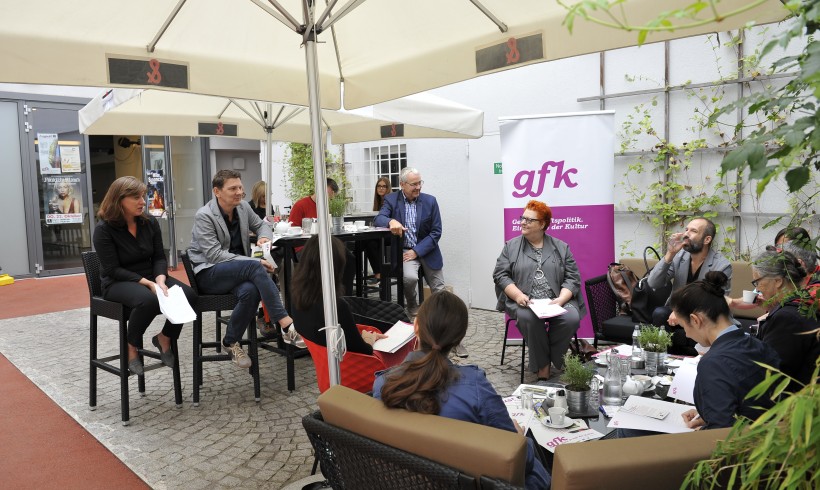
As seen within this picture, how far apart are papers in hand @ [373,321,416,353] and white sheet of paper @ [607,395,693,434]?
1.24m

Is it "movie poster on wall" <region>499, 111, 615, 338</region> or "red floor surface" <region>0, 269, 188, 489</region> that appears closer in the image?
"red floor surface" <region>0, 269, 188, 489</region>

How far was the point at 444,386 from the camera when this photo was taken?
2121mm

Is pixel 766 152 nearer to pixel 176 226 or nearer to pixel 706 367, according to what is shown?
pixel 706 367

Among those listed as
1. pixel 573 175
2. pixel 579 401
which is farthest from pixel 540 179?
pixel 579 401

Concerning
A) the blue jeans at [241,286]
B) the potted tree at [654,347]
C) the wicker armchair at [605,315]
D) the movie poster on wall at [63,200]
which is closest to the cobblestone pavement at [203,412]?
the blue jeans at [241,286]

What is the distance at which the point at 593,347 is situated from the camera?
18.7 ft

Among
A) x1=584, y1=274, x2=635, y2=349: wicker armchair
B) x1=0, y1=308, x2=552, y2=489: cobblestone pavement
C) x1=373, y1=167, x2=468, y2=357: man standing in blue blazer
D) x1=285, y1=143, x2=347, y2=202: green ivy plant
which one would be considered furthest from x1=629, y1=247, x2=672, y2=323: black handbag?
x1=285, y1=143, x2=347, y2=202: green ivy plant

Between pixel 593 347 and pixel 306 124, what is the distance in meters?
4.82

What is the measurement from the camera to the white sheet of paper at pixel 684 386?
304cm

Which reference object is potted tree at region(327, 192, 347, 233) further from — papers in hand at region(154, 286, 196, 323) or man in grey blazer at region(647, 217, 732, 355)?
man in grey blazer at region(647, 217, 732, 355)

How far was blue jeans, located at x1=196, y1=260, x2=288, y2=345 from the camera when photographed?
472cm

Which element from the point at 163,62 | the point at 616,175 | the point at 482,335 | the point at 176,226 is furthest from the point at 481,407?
the point at 176,226

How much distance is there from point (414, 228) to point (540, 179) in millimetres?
1831

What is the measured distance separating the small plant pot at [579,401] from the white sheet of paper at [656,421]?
0.62 feet
